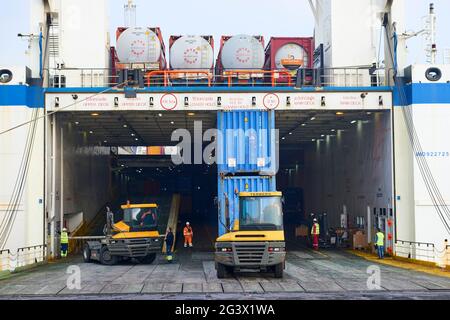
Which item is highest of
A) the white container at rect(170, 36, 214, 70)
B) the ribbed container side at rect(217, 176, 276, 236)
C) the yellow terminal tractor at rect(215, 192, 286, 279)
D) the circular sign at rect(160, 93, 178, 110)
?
the white container at rect(170, 36, 214, 70)

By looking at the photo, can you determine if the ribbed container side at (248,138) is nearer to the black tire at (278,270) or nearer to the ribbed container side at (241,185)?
the ribbed container side at (241,185)

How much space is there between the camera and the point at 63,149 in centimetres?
3722

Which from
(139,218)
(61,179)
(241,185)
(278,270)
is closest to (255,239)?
(278,270)

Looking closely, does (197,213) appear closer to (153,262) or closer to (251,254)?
(153,262)

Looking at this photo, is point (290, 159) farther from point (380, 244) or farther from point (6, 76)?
point (6, 76)

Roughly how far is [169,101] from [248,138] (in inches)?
177

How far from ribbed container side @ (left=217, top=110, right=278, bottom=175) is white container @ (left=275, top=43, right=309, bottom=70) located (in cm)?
532

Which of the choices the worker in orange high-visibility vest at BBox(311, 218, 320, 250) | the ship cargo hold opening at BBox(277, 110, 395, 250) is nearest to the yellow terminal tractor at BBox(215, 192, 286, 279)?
the ship cargo hold opening at BBox(277, 110, 395, 250)

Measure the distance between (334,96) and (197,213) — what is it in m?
37.0

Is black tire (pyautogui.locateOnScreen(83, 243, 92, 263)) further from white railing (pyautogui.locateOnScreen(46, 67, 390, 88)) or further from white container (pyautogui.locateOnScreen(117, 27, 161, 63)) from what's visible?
white container (pyautogui.locateOnScreen(117, 27, 161, 63))

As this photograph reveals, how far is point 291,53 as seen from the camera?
124 ft

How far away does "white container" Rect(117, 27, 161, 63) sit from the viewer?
35.7m

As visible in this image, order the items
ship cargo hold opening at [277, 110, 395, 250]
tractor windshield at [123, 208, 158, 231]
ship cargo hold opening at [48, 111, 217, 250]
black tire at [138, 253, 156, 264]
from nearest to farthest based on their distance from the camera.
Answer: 1. tractor windshield at [123, 208, 158, 231]
2. black tire at [138, 253, 156, 264]
3. ship cargo hold opening at [277, 110, 395, 250]
4. ship cargo hold opening at [48, 111, 217, 250]
